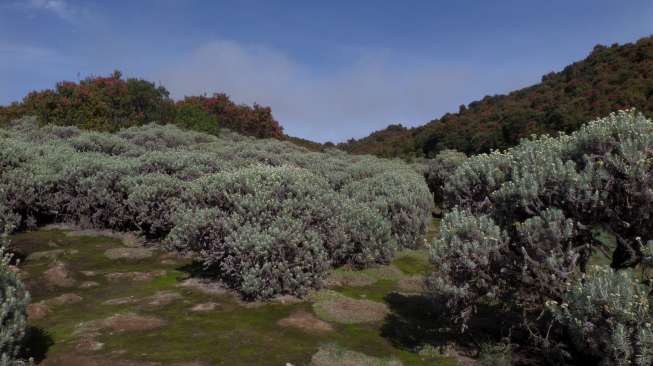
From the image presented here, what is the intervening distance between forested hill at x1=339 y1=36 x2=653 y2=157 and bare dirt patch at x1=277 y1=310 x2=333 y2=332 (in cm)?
3635

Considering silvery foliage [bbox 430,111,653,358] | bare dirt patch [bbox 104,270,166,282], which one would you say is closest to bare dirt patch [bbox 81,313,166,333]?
bare dirt patch [bbox 104,270,166,282]

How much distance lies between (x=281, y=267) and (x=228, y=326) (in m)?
1.66

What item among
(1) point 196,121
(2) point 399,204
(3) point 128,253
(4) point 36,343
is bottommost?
Answer: (4) point 36,343

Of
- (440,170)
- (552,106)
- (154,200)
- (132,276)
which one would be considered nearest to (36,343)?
(132,276)

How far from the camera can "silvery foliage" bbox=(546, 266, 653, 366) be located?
5.29 meters

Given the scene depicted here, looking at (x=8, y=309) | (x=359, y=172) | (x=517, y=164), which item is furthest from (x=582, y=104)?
(x=8, y=309)

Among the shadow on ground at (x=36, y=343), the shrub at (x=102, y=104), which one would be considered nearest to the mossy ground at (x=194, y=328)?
the shadow on ground at (x=36, y=343)

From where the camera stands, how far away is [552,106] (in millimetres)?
52281

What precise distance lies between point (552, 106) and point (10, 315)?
180ft

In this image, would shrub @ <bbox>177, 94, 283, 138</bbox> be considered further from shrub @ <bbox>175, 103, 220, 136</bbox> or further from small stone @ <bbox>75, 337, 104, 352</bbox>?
small stone @ <bbox>75, 337, 104, 352</bbox>

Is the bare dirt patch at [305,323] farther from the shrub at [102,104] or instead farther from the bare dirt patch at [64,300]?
the shrub at [102,104]

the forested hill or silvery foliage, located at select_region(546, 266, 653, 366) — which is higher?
the forested hill

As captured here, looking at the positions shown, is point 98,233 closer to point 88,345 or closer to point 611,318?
point 88,345

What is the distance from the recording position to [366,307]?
930cm
